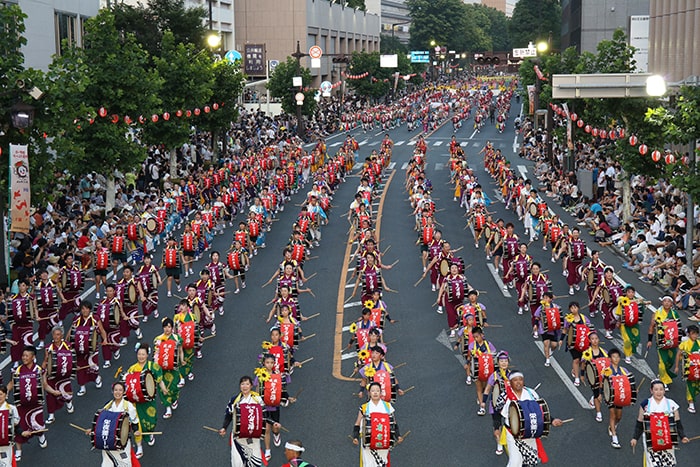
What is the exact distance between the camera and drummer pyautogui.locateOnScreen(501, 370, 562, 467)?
12719 mm

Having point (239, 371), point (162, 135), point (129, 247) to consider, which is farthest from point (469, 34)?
point (239, 371)

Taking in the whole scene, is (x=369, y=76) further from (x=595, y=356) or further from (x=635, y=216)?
(x=595, y=356)

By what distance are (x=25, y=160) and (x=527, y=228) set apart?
16.5m

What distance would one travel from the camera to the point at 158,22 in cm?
5606

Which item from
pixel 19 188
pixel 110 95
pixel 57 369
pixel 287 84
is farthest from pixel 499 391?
pixel 287 84

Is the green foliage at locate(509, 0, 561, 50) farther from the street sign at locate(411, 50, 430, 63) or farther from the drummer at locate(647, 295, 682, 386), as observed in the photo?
the drummer at locate(647, 295, 682, 386)

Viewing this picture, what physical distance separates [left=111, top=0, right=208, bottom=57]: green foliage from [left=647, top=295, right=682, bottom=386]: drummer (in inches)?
1681

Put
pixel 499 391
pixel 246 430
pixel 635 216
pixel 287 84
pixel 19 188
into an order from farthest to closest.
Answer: pixel 287 84
pixel 635 216
pixel 19 188
pixel 499 391
pixel 246 430

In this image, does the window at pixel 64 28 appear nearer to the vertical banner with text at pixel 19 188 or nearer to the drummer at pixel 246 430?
the vertical banner with text at pixel 19 188

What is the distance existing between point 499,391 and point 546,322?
12.8ft

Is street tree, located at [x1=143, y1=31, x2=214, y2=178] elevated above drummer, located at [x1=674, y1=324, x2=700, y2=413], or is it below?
above

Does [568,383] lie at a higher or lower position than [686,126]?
lower

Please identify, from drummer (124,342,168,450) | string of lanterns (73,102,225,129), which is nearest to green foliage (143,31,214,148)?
string of lanterns (73,102,225,129)

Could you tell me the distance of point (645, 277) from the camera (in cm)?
2578
